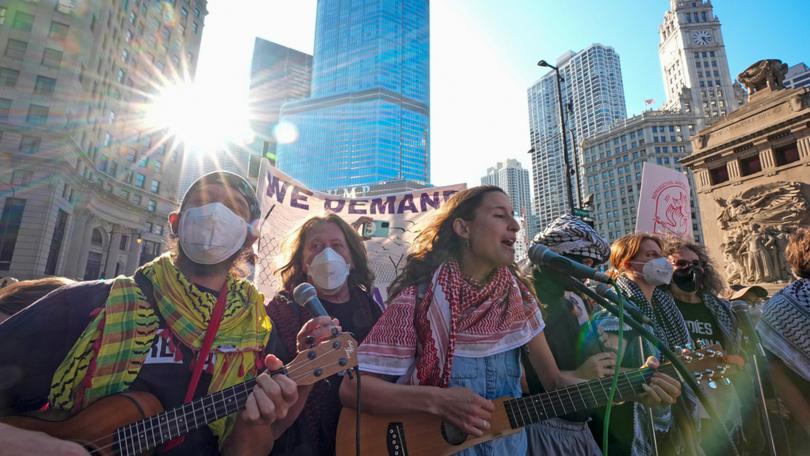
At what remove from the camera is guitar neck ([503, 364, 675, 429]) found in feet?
6.86

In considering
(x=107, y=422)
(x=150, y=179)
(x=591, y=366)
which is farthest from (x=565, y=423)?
(x=150, y=179)

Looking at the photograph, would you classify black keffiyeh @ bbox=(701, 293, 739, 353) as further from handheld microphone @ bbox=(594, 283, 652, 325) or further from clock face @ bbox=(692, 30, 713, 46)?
clock face @ bbox=(692, 30, 713, 46)

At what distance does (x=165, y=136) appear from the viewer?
49062 mm

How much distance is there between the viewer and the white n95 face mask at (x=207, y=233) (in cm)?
209

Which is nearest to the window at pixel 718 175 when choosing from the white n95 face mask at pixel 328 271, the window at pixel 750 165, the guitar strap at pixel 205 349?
the window at pixel 750 165

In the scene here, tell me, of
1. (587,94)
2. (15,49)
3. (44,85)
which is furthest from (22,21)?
(587,94)

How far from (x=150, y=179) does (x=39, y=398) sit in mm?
54810

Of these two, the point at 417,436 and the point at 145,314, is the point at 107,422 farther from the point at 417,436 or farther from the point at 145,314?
the point at 417,436

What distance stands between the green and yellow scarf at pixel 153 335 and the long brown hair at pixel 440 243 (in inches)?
37.0

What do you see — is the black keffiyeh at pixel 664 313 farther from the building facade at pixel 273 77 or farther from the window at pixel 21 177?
the building facade at pixel 273 77

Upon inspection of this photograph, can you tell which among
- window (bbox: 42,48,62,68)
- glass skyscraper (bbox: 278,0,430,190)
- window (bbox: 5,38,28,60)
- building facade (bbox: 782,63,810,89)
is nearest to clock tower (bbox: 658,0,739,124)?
building facade (bbox: 782,63,810,89)

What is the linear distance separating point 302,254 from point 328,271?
0.45m

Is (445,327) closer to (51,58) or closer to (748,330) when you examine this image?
(748,330)

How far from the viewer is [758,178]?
53.6 feet
